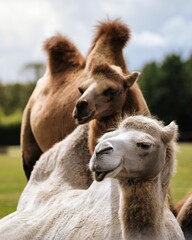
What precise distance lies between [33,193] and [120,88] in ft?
4.61

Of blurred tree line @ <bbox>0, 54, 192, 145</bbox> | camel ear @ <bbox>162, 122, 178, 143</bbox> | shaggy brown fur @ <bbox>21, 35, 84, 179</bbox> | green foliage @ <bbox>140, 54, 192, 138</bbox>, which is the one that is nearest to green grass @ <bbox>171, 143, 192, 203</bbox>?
shaggy brown fur @ <bbox>21, 35, 84, 179</bbox>

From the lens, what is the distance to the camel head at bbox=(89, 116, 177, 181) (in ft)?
13.3

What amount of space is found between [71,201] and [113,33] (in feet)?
10.1

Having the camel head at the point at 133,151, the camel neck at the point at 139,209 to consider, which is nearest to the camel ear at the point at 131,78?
the camel head at the point at 133,151

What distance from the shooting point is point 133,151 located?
14.0ft

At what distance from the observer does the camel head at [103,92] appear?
254 inches

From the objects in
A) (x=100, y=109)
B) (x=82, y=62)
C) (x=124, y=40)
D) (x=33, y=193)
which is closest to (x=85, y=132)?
(x=100, y=109)

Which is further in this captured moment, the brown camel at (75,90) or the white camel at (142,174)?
the brown camel at (75,90)

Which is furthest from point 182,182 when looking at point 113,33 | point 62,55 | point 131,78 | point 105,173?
point 105,173

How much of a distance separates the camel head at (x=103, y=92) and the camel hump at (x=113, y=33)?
0.99m

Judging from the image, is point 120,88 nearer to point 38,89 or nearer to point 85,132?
point 85,132

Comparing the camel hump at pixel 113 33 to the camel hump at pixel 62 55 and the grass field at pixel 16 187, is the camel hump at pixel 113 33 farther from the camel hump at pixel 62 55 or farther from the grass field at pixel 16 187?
the grass field at pixel 16 187

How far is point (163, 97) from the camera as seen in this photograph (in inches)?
2341

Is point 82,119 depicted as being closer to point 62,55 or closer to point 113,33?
point 113,33
